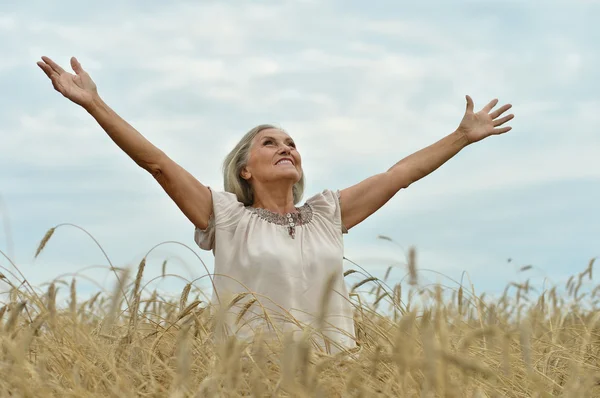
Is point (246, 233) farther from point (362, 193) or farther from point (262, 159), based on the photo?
point (362, 193)

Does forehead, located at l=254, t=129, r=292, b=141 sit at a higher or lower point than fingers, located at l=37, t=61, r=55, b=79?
higher

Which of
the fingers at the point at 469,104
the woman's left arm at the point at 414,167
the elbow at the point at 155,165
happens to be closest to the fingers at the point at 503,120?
the woman's left arm at the point at 414,167

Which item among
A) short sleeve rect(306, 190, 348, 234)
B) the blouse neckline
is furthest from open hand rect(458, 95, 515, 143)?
the blouse neckline

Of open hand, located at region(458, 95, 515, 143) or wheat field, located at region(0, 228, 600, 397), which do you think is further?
open hand, located at region(458, 95, 515, 143)

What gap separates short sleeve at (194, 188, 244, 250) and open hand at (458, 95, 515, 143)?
126cm

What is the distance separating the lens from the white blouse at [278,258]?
3.34 metres

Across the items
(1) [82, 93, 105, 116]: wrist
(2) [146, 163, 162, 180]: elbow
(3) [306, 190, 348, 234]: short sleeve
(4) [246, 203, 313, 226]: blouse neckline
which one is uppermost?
(1) [82, 93, 105, 116]: wrist

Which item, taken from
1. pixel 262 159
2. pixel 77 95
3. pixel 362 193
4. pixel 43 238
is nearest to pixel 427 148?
pixel 362 193

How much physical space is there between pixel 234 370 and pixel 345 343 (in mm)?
1447

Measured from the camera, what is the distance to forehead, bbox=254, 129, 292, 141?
3.81 metres

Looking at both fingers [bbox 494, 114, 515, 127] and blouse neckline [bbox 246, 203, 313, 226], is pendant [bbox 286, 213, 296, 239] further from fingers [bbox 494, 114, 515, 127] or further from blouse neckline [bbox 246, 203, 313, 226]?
fingers [bbox 494, 114, 515, 127]

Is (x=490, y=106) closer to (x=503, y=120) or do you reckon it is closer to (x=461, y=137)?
(x=503, y=120)

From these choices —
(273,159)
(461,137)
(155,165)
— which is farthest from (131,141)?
(461,137)

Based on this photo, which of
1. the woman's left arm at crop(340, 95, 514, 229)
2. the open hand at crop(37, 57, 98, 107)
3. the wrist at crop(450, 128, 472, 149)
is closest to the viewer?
the open hand at crop(37, 57, 98, 107)
